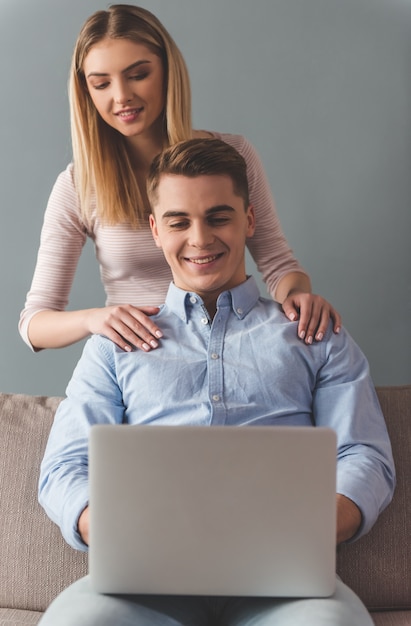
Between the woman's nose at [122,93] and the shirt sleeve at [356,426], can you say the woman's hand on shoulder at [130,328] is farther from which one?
the woman's nose at [122,93]

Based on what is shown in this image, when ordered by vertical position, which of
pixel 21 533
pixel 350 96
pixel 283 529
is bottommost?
pixel 21 533

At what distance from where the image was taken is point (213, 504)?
1.10 meters

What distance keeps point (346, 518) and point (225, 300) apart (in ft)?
1.62

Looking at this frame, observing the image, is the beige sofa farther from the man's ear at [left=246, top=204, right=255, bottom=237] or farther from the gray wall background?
the gray wall background

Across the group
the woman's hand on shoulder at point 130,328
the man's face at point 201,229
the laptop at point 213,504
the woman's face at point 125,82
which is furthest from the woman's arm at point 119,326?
the laptop at point 213,504

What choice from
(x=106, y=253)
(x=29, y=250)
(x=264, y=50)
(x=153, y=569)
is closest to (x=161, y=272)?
(x=106, y=253)

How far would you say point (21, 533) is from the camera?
1707mm

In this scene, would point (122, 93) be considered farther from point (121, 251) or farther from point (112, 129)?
point (121, 251)

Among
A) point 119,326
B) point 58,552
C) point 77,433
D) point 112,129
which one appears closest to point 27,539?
point 58,552

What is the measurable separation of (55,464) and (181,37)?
1429 millimetres

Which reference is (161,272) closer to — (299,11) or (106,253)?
(106,253)

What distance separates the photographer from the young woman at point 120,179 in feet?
6.52

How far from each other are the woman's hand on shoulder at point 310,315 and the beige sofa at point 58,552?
24 cm

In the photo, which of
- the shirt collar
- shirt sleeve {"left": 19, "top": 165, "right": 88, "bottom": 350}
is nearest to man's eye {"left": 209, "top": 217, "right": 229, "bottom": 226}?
the shirt collar
